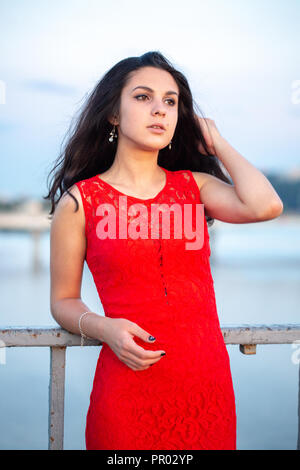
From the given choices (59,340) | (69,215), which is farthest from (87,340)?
(69,215)

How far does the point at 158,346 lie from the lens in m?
1.46

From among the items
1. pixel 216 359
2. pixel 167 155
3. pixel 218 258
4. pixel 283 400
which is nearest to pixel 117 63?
pixel 167 155

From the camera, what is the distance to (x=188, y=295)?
1.51 metres

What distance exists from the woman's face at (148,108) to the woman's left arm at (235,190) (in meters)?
0.18

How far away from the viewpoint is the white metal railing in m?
1.49

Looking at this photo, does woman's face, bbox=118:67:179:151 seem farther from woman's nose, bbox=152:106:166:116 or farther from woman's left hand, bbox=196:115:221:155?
woman's left hand, bbox=196:115:221:155

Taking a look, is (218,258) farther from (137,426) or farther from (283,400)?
(137,426)

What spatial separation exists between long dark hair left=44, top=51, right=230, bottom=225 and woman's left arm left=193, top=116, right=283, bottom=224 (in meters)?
0.06

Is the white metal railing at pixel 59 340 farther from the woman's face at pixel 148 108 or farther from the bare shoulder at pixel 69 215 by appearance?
the woman's face at pixel 148 108

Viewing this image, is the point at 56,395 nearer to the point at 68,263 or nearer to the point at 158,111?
the point at 68,263

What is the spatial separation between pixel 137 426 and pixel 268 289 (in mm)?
11552
